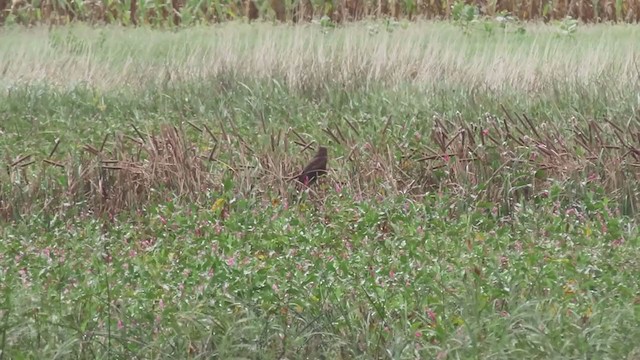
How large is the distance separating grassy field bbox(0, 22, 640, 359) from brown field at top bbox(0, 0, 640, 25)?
209 inches

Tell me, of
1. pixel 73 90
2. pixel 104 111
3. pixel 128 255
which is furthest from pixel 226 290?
pixel 73 90

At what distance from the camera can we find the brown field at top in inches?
656

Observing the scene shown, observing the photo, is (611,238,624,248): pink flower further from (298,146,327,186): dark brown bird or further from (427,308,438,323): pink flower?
(298,146,327,186): dark brown bird

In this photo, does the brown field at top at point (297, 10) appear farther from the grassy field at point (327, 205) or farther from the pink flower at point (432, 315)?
the pink flower at point (432, 315)

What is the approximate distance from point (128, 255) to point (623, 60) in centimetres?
588

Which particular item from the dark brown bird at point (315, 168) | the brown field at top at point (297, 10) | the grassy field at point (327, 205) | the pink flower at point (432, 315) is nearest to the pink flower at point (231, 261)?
the grassy field at point (327, 205)

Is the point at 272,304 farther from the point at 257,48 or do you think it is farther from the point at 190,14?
the point at 190,14

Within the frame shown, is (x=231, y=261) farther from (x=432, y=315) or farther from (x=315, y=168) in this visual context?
(x=315, y=168)

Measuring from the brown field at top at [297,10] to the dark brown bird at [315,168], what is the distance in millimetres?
9887

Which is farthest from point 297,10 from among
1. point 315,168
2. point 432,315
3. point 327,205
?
point 432,315

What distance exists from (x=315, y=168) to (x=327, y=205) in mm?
418

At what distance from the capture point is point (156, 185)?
6.61 m

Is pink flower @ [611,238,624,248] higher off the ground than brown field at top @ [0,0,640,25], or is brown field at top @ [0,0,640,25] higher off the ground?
pink flower @ [611,238,624,248]

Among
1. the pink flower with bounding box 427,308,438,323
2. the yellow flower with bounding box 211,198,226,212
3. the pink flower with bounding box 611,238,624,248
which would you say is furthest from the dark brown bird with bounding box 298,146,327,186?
the pink flower with bounding box 427,308,438,323
